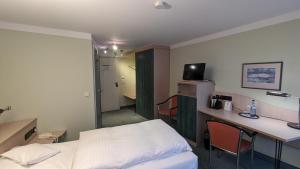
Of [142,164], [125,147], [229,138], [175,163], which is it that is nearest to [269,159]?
[229,138]

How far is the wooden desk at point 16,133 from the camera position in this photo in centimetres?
176

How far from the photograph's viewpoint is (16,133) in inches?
77.0

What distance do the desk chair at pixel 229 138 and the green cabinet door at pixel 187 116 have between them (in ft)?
2.74

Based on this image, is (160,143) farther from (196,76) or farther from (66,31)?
(66,31)

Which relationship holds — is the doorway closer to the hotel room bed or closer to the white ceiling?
the white ceiling

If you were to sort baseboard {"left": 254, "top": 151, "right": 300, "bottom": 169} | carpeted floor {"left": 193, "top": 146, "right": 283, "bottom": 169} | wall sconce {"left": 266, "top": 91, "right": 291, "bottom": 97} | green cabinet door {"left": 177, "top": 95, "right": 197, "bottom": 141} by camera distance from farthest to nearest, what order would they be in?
1. green cabinet door {"left": 177, "top": 95, "right": 197, "bottom": 141}
2. carpeted floor {"left": 193, "top": 146, "right": 283, "bottom": 169}
3. baseboard {"left": 254, "top": 151, "right": 300, "bottom": 169}
4. wall sconce {"left": 266, "top": 91, "right": 291, "bottom": 97}

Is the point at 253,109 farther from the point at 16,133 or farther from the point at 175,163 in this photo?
the point at 16,133

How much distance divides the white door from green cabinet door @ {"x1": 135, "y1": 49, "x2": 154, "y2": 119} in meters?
1.12

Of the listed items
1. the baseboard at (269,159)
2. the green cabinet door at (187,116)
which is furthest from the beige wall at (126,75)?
the baseboard at (269,159)

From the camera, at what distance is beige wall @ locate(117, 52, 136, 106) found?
579cm

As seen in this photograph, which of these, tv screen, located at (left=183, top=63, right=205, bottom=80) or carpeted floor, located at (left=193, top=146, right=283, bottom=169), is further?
tv screen, located at (left=183, top=63, right=205, bottom=80)

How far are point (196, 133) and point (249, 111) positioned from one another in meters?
1.04

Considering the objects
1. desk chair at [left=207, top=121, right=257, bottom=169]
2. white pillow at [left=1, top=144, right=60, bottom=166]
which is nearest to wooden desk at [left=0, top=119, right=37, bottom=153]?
white pillow at [left=1, top=144, right=60, bottom=166]

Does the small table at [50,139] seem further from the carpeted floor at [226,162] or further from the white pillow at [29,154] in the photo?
the carpeted floor at [226,162]
